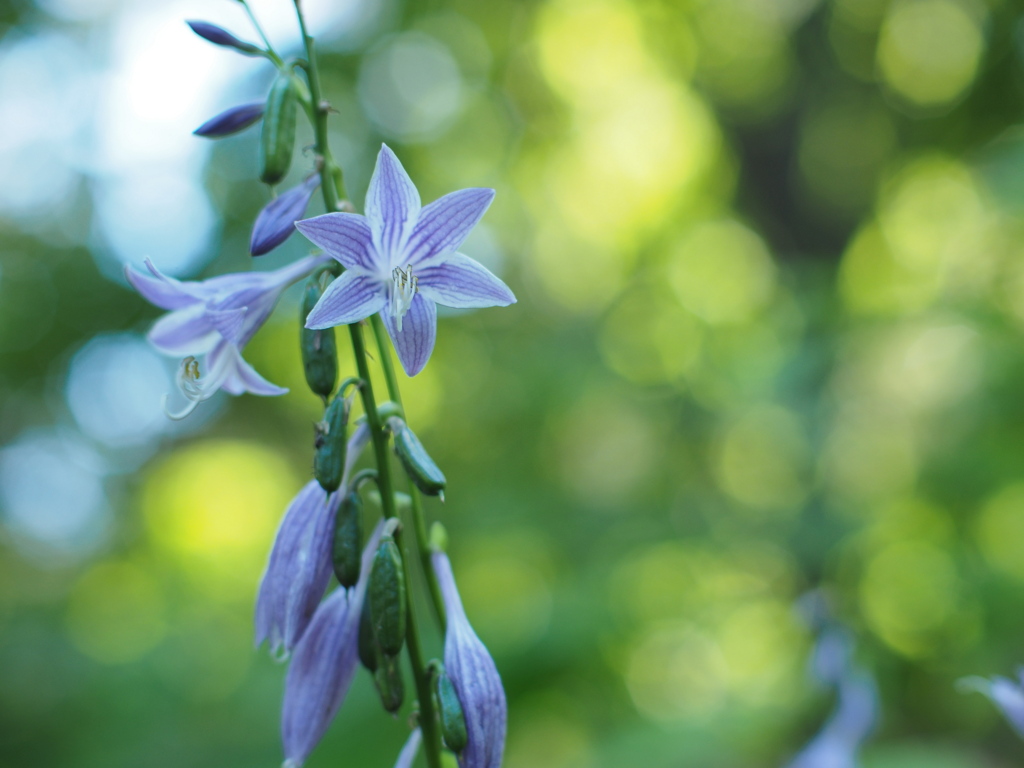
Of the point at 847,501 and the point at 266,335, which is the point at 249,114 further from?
the point at 266,335

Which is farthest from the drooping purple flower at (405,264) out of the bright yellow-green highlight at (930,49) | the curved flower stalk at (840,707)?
the bright yellow-green highlight at (930,49)

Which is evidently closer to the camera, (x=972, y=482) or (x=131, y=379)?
(x=972, y=482)

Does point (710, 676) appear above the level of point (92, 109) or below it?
below

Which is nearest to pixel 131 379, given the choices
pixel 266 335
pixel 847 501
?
pixel 266 335

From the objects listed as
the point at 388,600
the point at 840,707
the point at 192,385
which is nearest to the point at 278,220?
the point at 192,385

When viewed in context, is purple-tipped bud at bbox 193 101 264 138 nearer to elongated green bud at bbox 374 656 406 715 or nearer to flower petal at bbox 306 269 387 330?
flower petal at bbox 306 269 387 330

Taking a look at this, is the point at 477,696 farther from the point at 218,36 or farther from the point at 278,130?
the point at 218,36

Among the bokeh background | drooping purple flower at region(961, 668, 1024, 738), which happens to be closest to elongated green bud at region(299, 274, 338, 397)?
drooping purple flower at region(961, 668, 1024, 738)
